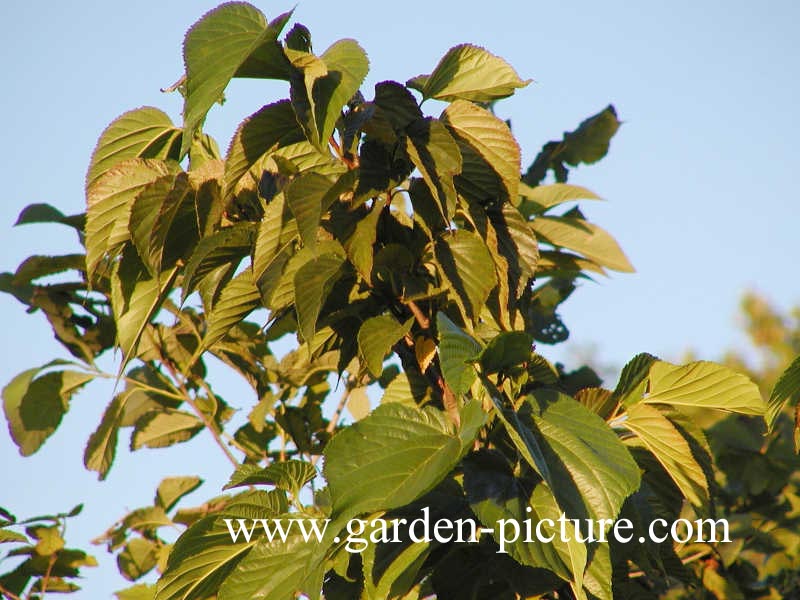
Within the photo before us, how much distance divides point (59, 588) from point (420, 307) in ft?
2.87

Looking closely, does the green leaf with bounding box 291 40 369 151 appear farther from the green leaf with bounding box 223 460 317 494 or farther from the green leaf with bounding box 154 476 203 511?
the green leaf with bounding box 154 476 203 511

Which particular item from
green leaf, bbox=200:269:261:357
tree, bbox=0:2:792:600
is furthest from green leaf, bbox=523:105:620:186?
green leaf, bbox=200:269:261:357

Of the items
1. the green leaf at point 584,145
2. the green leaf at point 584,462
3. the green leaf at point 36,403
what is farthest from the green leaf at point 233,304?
the green leaf at point 584,145

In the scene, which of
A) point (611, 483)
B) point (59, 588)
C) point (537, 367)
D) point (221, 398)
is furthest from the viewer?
point (221, 398)

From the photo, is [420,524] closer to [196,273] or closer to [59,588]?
[196,273]

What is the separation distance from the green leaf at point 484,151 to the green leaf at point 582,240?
0.41 meters

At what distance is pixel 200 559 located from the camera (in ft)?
3.13

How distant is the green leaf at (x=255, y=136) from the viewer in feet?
3.01

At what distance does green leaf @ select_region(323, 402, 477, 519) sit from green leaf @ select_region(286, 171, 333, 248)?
0.57 ft

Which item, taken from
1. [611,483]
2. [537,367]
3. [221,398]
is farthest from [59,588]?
[611,483]

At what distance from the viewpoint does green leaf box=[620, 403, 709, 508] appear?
0.94m

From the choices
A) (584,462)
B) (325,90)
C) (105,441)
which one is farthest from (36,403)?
(584,462)

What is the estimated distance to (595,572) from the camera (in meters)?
0.83

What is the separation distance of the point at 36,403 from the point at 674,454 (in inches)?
41.7
